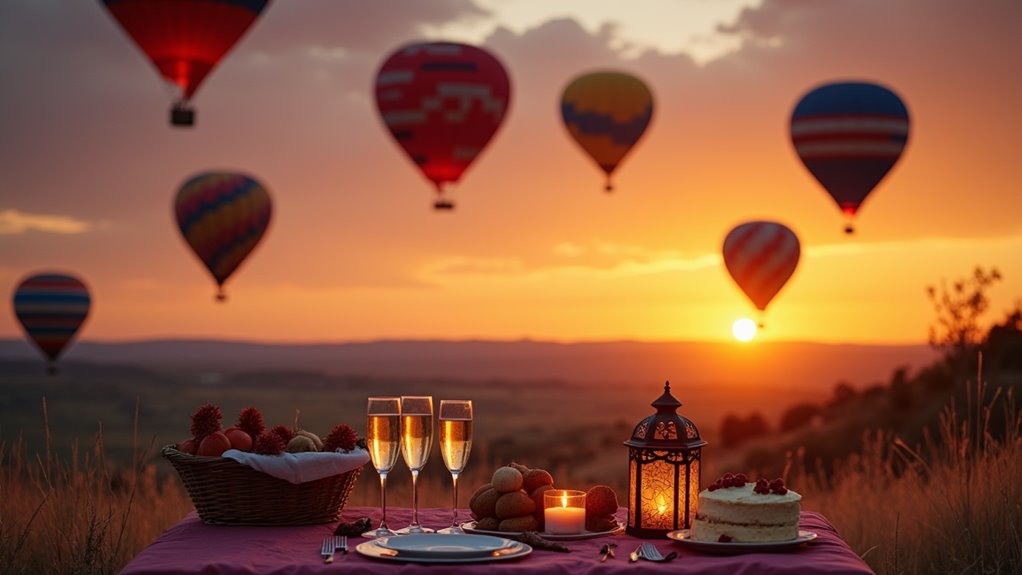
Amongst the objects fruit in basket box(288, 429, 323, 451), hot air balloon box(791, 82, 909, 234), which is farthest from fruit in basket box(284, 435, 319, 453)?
hot air balloon box(791, 82, 909, 234)

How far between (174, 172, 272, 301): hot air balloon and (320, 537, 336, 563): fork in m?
26.7

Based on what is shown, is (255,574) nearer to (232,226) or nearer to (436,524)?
(436,524)

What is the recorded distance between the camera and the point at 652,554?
4.57 meters

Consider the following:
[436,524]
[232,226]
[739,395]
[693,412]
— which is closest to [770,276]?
[232,226]

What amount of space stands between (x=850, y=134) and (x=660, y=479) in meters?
21.1

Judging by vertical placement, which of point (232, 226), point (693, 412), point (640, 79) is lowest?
point (693, 412)

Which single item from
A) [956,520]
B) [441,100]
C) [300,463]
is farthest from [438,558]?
[441,100]

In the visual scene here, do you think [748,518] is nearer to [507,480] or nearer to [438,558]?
[507,480]

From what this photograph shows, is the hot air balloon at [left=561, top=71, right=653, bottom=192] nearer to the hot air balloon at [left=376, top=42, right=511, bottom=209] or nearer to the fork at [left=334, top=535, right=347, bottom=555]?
the hot air balloon at [left=376, top=42, right=511, bottom=209]

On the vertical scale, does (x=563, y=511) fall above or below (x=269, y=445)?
below

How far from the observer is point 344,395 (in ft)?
336

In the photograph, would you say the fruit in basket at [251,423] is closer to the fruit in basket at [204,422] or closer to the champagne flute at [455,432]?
the fruit in basket at [204,422]

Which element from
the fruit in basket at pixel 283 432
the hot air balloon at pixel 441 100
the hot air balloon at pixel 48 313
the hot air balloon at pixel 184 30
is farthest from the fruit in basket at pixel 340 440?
the hot air balloon at pixel 48 313

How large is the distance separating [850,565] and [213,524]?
8.26 ft
